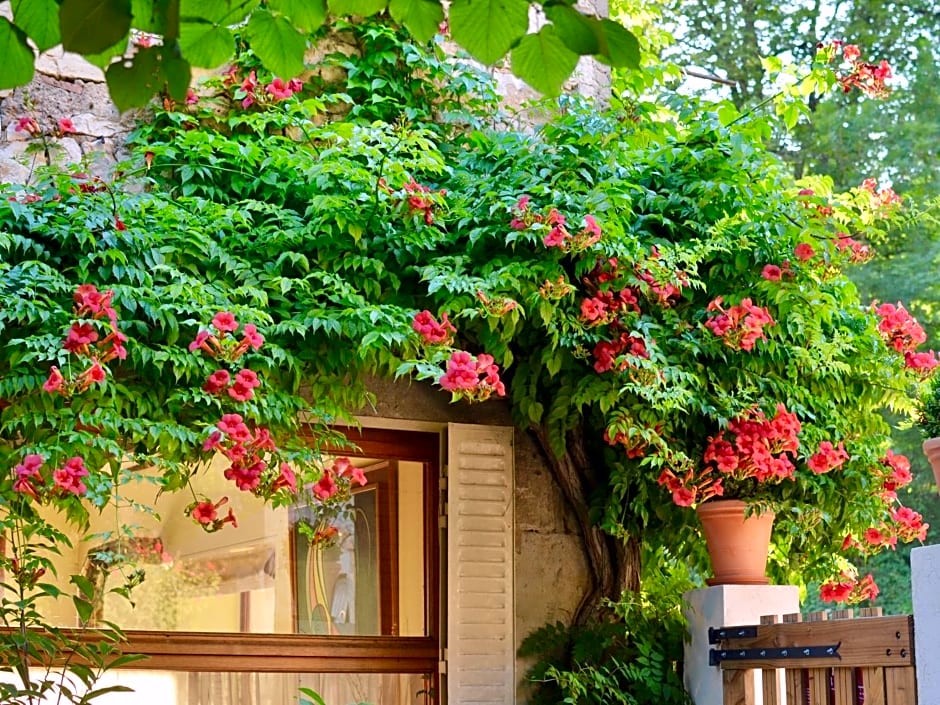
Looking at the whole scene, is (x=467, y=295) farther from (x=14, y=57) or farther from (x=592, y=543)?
(x=14, y=57)

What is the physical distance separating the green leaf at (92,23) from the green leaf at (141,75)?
0.21m

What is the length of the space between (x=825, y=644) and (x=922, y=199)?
30.0 feet

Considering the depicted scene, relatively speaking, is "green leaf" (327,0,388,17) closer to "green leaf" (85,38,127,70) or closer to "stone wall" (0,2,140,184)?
"green leaf" (85,38,127,70)

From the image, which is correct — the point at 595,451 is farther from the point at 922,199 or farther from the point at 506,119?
the point at 922,199

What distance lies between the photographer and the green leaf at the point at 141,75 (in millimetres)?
1522

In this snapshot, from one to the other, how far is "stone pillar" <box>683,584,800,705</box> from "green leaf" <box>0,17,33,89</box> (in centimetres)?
379

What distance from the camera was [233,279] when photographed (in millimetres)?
4488

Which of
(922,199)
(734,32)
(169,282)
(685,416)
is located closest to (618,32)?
(169,282)

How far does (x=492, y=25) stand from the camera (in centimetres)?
148

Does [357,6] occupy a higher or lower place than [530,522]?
higher

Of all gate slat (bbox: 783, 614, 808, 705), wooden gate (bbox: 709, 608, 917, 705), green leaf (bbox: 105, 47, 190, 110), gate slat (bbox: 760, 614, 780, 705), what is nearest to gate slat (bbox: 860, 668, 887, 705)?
wooden gate (bbox: 709, 608, 917, 705)

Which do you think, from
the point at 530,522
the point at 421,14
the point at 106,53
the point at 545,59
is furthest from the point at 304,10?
the point at 530,522

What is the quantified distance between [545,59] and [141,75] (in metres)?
0.47

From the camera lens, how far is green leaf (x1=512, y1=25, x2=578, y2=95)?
1485 mm
